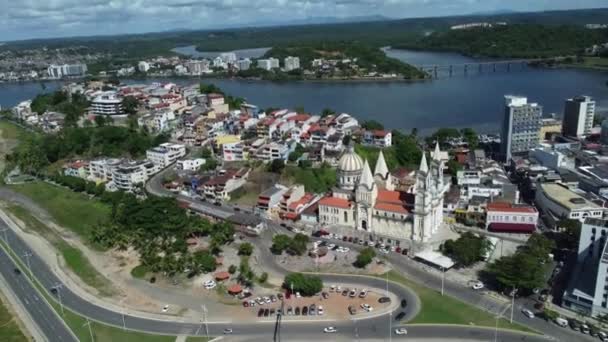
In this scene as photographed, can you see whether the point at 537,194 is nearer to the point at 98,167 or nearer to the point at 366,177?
the point at 366,177

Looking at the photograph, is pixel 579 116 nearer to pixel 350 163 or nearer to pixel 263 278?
pixel 350 163

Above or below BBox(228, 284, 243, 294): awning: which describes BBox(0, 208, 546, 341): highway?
below

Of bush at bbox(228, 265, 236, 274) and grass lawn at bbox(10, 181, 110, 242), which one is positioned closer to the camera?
bush at bbox(228, 265, 236, 274)

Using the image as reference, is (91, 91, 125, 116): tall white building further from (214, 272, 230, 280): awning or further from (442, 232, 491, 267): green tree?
(442, 232, 491, 267): green tree

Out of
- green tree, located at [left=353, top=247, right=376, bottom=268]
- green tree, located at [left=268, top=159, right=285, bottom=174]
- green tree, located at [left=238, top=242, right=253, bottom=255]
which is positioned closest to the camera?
green tree, located at [left=353, top=247, right=376, bottom=268]

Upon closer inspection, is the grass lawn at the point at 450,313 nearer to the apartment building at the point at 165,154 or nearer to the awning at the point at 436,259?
the awning at the point at 436,259

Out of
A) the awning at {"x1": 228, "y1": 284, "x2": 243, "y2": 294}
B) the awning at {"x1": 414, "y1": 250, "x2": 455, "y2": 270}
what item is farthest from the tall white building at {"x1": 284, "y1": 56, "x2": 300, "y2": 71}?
the awning at {"x1": 228, "y1": 284, "x2": 243, "y2": 294}
